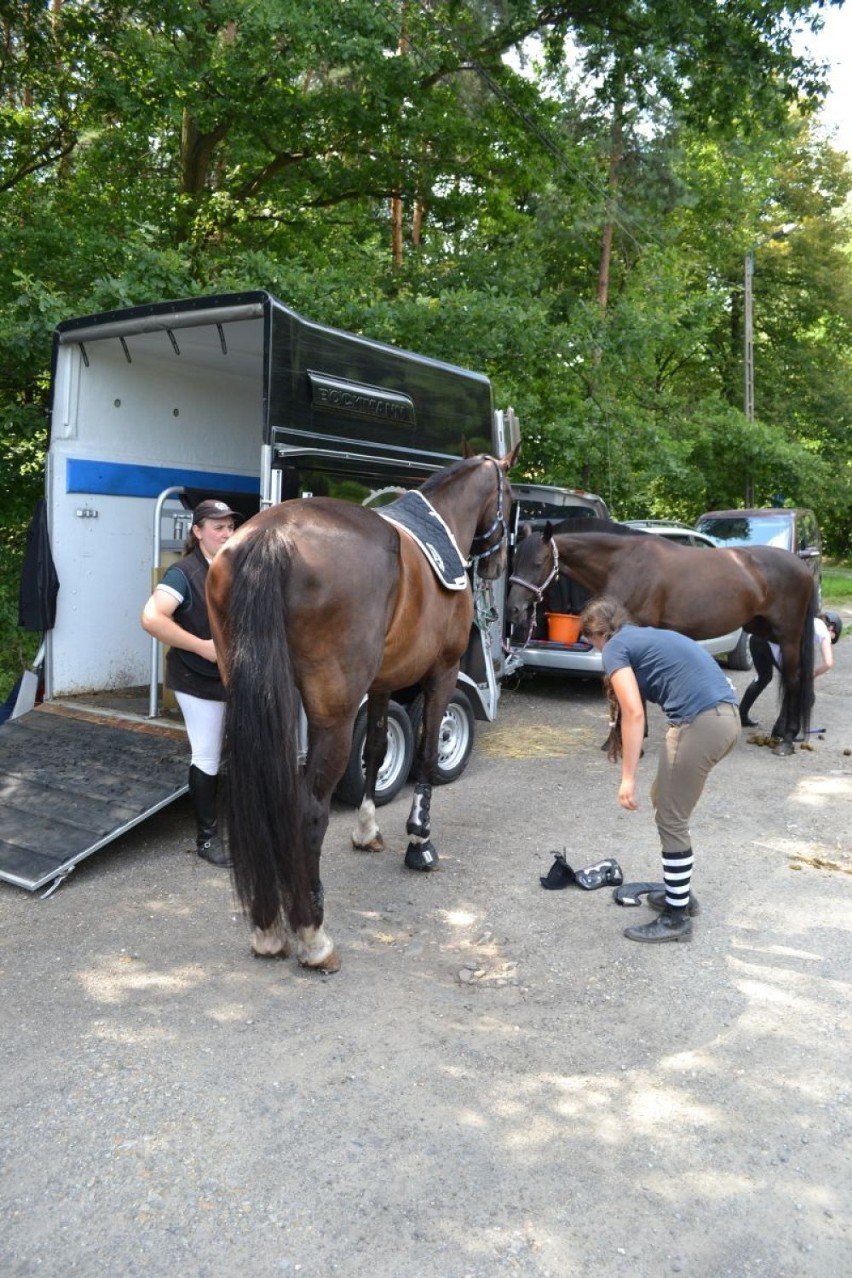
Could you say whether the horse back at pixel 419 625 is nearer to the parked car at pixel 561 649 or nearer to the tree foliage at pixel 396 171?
the parked car at pixel 561 649

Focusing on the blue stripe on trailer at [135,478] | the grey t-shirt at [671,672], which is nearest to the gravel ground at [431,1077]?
the grey t-shirt at [671,672]

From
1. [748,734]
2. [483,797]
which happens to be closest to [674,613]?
[748,734]

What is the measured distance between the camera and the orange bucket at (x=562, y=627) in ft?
32.3

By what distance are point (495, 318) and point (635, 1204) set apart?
32.7ft

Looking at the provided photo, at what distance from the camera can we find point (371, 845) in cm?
556

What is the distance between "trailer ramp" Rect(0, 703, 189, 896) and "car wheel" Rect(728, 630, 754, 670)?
29.1 feet

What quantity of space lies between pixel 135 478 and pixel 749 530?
10594 mm

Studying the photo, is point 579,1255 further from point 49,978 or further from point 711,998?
point 49,978

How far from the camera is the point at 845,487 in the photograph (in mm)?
24922

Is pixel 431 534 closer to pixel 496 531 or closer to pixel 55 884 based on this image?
pixel 496 531

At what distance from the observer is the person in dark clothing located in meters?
4.32

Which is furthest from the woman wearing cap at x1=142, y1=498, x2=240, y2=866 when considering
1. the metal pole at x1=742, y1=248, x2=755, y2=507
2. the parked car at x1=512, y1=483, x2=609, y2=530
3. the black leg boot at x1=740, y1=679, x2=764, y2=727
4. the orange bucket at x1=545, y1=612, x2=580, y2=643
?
the metal pole at x1=742, y1=248, x2=755, y2=507

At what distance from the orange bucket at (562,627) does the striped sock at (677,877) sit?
5424mm

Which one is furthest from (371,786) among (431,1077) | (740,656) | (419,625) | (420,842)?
(740,656)
